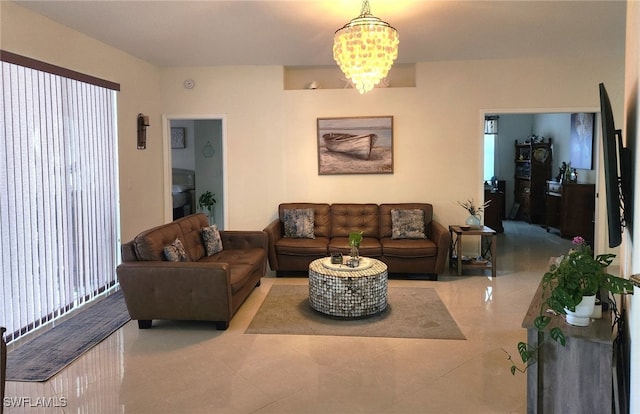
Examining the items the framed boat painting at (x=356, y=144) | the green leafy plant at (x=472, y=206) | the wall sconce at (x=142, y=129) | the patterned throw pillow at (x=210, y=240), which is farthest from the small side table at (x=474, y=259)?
the wall sconce at (x=142, y=129)

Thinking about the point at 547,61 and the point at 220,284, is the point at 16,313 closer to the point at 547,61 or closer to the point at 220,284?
the point at 220,284

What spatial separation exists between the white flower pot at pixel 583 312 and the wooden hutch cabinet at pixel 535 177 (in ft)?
24.2

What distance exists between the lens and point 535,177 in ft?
29.6

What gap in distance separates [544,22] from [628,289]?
322 cm

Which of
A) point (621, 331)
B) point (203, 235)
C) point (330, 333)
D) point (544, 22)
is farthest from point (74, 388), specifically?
point (544, 22)

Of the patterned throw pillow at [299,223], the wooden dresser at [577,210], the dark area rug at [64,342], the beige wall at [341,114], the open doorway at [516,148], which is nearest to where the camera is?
the dark area rug at [64,342]

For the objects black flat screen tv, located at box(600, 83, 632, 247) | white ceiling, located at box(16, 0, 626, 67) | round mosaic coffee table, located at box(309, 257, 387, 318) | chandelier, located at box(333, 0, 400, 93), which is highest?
white ceiling, located at box(16, 0, 626, 67)

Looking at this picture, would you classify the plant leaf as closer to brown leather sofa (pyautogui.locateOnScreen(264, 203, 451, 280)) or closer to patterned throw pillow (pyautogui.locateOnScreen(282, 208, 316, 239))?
brown leather sofa (pyautogui.locateOnScreen(264, 203, 451, 280))

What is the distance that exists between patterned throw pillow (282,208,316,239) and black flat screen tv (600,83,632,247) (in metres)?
3.71

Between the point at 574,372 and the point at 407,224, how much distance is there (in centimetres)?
348

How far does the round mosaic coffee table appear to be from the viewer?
3.95m

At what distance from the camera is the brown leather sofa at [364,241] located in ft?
17.0

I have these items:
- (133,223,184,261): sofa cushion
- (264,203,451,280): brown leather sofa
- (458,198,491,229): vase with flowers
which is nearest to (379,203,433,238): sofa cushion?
(264,203,451,280): brown leather sofa

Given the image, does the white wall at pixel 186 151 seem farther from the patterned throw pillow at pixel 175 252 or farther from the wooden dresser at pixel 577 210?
the wooden dresser at pixel 577 210
